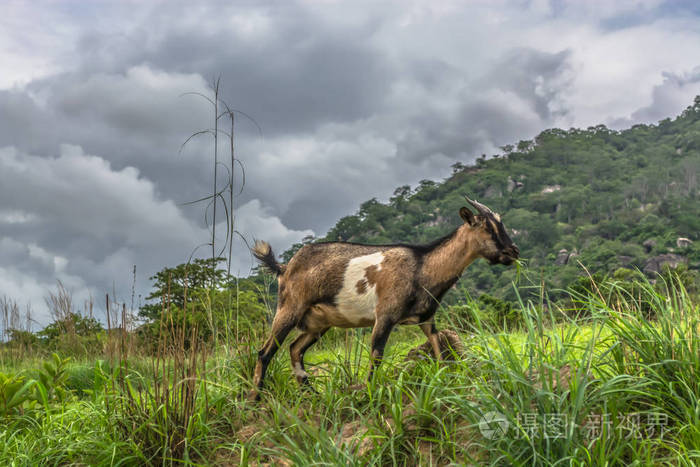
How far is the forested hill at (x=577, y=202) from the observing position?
61062 millimetres

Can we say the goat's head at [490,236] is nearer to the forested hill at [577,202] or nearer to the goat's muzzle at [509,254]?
the goat's muzzle at [509,254]

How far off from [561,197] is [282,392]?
85.2 m

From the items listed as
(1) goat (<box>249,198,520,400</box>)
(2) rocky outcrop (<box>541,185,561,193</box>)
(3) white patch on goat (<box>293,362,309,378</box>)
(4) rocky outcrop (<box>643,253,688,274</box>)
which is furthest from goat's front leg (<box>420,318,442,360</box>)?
(2) rocky outcrop (<box>541,185,561,193</box>)

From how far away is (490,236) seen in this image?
15.4 ft

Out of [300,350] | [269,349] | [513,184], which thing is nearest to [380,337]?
[300,350]

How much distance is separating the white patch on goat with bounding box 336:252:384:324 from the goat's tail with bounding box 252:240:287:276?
819mm

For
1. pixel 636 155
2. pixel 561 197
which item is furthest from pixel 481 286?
pixel 636 155

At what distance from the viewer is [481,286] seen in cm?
5075

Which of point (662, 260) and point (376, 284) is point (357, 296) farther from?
point (662, 260)

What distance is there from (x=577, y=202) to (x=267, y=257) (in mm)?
83476

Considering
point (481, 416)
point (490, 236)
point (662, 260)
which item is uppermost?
point (662, 260)

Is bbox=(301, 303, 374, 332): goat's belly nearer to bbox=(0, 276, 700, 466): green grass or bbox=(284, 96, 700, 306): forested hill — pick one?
bbox=(0, 276, 700, 466): green grass

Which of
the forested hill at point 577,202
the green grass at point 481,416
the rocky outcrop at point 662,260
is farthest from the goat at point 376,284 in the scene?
the rocky outcrop at point 662,260

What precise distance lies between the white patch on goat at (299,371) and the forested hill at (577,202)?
35.9 meters
